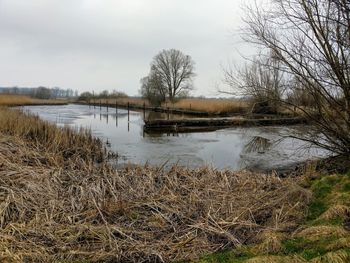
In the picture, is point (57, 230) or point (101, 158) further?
point (101, 158)

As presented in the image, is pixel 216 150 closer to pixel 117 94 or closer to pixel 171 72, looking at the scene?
pixel 171 72

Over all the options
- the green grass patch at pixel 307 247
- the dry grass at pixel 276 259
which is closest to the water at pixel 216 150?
the green grass patch at pixel 307 247

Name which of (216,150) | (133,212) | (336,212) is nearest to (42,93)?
(216,150)

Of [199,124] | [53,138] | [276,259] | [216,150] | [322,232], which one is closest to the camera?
[276,259]

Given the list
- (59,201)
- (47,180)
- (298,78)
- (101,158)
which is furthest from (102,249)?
(101,158)

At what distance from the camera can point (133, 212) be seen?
5.45 m

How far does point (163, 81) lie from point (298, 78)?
149 ft

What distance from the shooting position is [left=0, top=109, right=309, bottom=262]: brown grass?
4.32 m

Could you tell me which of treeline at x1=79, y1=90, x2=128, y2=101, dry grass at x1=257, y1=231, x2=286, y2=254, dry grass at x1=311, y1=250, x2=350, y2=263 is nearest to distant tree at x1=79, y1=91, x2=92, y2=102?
treeline at x1=79, y1=90, x2=128, y2=101

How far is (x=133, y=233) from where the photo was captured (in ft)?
15.6

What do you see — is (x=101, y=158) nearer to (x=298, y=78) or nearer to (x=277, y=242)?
(x=298, y=78)

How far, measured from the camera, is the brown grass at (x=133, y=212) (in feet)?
14.2

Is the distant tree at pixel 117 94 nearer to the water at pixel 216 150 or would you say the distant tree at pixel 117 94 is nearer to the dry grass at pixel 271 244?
the water at pixel 216 150

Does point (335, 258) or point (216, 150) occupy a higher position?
point (335, 258)
